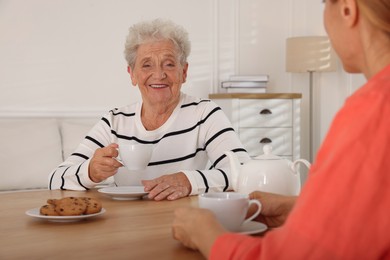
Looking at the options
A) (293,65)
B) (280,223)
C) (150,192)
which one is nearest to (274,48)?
(293,65)

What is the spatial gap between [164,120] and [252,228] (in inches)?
48.1

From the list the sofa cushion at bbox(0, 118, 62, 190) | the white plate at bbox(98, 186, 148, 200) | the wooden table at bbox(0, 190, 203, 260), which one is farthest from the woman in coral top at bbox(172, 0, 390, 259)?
the sofa cushion at bbox(0, 118, 62, 190)

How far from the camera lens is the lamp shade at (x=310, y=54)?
168 inches

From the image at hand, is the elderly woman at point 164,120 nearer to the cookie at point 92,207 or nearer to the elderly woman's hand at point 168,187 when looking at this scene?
the elderly woman's hand at point 168,187

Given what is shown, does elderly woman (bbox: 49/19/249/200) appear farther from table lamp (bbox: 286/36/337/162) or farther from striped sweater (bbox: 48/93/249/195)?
table lamp (bbox: 286/36/337/162)

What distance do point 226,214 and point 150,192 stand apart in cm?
61

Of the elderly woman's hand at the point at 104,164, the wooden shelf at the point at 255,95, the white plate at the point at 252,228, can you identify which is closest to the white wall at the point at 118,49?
the wooden shelf at the point at 255,95

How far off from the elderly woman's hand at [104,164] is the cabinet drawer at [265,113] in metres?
2.37

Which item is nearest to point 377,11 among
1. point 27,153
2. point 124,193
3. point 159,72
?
point 124,193

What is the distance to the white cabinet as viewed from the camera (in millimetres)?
4059

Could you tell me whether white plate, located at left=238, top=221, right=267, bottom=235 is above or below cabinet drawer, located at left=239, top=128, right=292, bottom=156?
above

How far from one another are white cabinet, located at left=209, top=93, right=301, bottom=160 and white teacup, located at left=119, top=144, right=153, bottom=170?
7.88 ft

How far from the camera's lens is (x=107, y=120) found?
2.22 meters

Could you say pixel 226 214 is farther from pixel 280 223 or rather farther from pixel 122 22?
pixel 122 22
